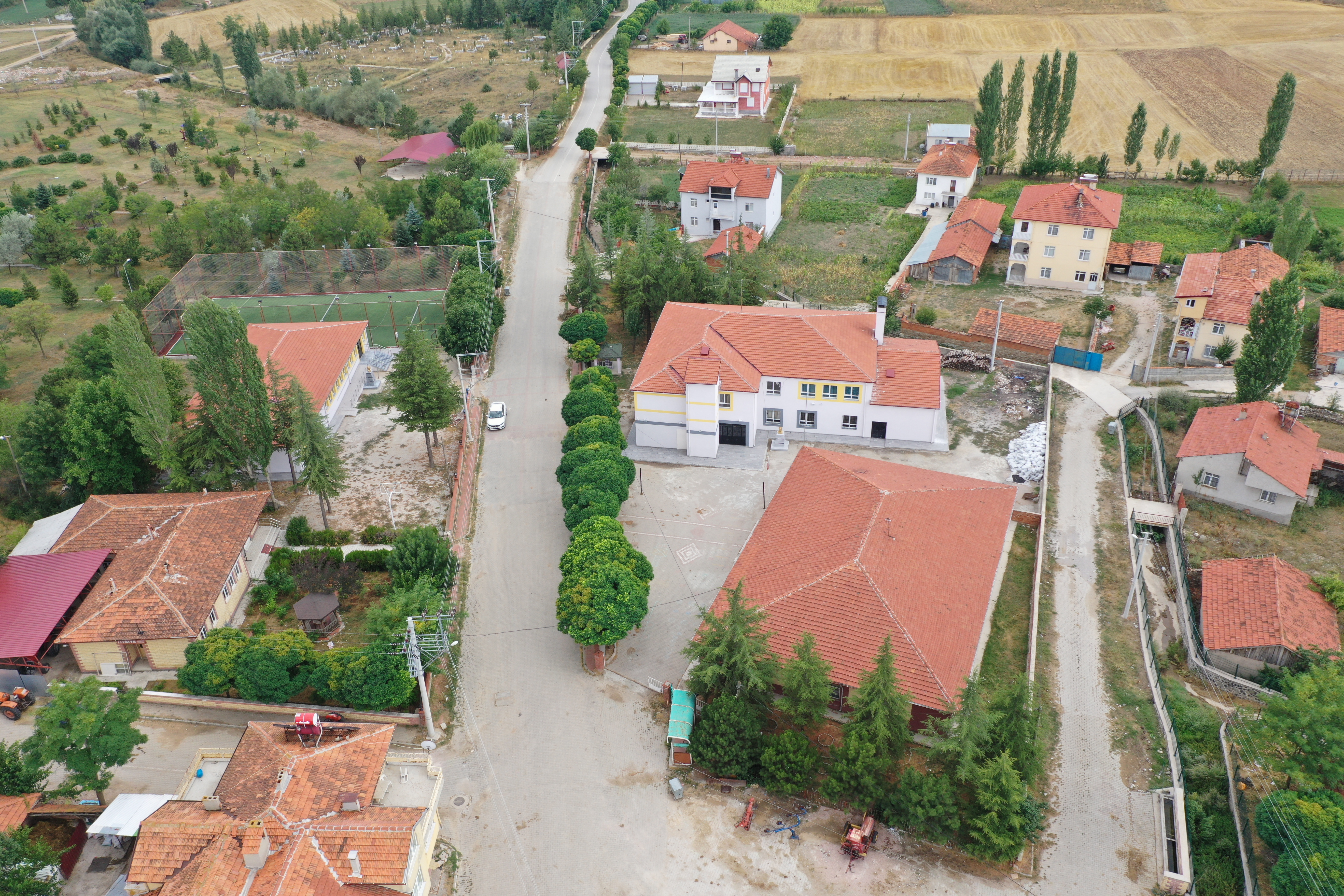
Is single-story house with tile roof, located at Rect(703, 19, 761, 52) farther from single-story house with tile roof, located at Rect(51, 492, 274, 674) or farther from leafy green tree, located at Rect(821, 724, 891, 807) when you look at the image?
leafy green tree, located at Rect(821, 724, 891, 807)

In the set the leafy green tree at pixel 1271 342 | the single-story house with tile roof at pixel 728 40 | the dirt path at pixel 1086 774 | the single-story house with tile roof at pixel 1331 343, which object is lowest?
the dirt path at pixel 1086 774

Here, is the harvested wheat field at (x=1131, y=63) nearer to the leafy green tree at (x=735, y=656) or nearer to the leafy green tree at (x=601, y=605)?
the leafy green tree at (x=601, y=605)

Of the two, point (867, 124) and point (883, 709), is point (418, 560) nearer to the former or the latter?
point (883, 709)

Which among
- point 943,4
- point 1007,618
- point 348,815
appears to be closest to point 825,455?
point 1007,618

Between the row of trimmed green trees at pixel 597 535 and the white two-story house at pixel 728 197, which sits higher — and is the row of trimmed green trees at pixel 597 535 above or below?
below

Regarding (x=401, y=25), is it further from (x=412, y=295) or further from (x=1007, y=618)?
(x=1007, y=618)

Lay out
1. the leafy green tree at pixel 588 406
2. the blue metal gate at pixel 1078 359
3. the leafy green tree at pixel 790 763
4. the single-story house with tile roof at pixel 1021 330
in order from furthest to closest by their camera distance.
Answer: the single-story house with tile roof at pixel 1021 330 < the blue metal gate at pixel 1078 359 < the leafy green tree at pixel 588 406 < the leafy green tree at pixel 790 763

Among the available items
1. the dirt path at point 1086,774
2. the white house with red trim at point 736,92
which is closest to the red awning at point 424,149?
the white house with red trim at point 736,92
